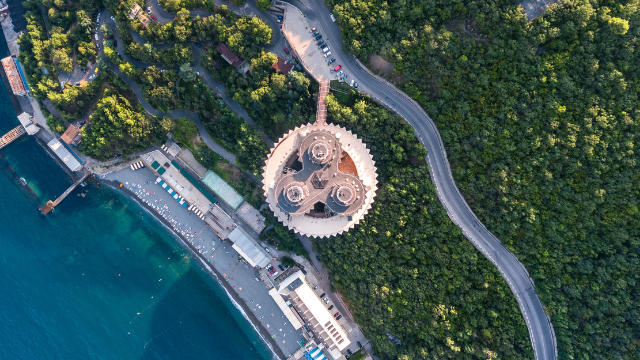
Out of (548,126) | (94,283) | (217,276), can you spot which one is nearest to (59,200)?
(94,283)

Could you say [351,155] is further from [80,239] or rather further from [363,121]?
[80,239]

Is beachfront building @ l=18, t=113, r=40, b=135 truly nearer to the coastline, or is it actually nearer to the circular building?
the coastline

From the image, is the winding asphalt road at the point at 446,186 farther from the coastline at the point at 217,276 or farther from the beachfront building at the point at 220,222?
the coastline at the point at 217,276

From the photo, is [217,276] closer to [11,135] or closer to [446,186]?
[446,186]

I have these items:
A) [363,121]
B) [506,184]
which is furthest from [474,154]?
[363,121]

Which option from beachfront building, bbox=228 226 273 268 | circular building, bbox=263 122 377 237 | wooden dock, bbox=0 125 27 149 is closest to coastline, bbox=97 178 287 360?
beachfront building, bbox=228 226 273 268
